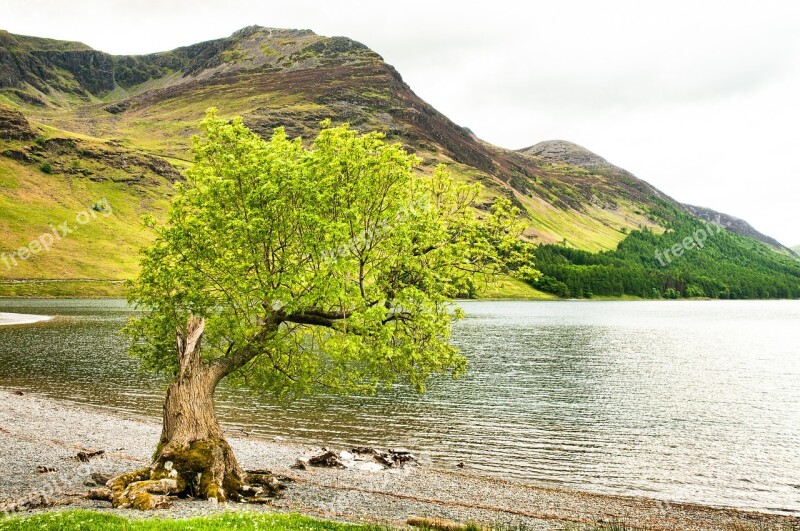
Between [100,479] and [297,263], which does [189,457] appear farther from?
[297,263]

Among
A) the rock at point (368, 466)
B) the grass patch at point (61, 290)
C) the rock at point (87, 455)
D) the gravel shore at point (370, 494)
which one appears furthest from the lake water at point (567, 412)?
the grass patch at point (61, 290)

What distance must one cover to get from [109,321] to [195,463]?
109 meters

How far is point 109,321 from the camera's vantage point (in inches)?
4616

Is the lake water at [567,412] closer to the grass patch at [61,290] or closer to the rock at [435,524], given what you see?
the rock at [435,524]

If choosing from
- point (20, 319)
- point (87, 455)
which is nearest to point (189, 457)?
point (87, 455)

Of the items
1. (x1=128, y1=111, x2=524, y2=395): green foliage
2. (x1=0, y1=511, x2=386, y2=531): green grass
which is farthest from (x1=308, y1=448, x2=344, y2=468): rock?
(x1=0, y1=511, x2=386, y2=531): green grass

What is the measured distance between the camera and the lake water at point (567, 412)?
33.2m

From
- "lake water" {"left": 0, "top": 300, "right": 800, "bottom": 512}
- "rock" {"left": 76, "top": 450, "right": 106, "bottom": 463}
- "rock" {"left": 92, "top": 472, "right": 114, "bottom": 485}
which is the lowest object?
"lake water" {"left": 0, "top": 300, "right": 800, "bottom": 512}

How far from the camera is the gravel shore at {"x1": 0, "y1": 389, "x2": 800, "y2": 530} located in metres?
22.8

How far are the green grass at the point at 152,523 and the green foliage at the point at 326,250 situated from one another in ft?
20.8

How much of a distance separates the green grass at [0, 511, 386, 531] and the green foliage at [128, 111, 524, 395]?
6338 millimetres

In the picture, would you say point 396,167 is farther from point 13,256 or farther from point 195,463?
point 13,256

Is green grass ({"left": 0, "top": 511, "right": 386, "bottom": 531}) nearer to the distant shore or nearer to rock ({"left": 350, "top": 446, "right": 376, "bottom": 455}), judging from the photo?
rock ({"left": 350, "top": 446, "right": 376, "bottom": 455})

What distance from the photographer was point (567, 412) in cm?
4922
